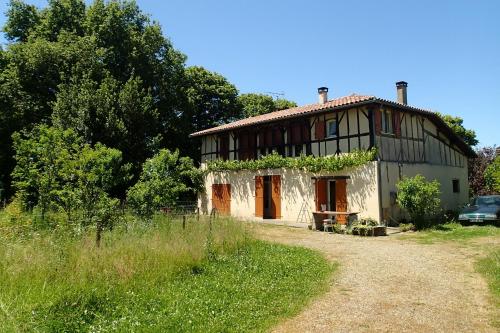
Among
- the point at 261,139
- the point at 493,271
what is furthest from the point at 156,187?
the point at 493,271

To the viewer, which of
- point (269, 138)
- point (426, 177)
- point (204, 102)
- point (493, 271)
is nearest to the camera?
point (493, 271)

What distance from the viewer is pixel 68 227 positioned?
7613 millimetres

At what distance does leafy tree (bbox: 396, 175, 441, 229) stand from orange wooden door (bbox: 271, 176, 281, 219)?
603cm

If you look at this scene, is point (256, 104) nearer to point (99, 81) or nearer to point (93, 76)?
point (99, 81)

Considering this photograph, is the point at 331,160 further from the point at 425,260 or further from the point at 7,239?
the point at 7,239

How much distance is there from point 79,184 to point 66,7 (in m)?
20.5

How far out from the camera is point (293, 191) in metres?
18.9

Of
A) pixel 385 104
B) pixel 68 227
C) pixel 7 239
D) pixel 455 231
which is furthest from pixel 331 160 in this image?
pixel 7 239

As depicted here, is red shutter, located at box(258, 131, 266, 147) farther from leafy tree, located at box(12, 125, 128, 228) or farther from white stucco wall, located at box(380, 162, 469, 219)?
leafy tree, located at box(12, 125, 128, 228)

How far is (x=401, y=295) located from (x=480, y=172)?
987 inches

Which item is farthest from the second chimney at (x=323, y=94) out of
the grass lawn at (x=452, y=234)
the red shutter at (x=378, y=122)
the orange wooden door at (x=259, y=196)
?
the grass lawn at (x=452, y=234)

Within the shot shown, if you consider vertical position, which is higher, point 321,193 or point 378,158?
point 378,158

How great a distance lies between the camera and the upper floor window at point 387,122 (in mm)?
17019

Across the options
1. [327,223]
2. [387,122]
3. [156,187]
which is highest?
[387,122]
